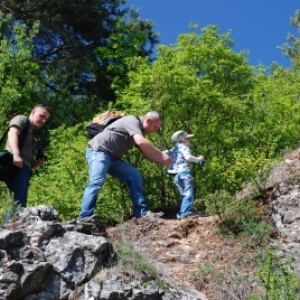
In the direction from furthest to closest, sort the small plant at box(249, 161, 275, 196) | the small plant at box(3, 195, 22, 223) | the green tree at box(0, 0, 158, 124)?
the green tree at box(0, 0, 158, 124) → the small plant at box(249, 161, 275, 196) → the small plant at box(3, 195, 22, 223)

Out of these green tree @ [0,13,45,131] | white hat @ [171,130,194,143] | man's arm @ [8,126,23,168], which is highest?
green tree @ [0,13,45,131]

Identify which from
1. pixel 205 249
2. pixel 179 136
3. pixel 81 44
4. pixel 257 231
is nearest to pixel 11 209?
pixel 205 249

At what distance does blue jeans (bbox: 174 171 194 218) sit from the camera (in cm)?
801

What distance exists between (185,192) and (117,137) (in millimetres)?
1351

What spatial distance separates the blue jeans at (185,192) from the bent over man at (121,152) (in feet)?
2.20

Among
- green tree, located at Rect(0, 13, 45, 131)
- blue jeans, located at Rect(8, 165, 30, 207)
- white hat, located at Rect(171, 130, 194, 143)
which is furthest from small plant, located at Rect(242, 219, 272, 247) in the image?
green tree, located at Rect(0, 13, 45, 131)

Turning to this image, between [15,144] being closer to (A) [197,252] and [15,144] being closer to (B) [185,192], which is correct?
(A) [197,252]

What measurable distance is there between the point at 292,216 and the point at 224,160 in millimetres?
3040

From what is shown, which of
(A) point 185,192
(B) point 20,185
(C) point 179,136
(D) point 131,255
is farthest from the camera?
(C) point 179,136

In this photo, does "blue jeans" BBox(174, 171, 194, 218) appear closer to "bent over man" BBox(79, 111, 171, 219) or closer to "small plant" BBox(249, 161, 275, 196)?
"bent over man" BBox(79, 111, 171, 219)

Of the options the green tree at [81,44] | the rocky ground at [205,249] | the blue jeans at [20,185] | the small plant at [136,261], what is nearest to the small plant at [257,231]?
the rocky ground at [205,249]

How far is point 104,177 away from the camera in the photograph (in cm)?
726

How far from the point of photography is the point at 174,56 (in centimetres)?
1140

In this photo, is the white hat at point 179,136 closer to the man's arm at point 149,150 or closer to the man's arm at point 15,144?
the man's arm at point 149,150
